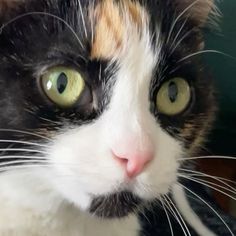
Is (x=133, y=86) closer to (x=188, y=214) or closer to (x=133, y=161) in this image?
(x=133, y=161)

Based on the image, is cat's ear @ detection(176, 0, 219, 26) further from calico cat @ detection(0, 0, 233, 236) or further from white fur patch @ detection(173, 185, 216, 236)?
white fur patch @ detection(173, 185, 216, 236)

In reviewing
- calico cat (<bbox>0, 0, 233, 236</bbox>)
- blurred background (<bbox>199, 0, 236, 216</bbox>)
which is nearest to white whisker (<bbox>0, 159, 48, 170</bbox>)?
A: calico cat (<bbox>0, 0, 233, 236</bbox>)

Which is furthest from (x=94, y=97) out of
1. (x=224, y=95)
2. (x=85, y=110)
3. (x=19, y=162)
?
(x=224, y=95)

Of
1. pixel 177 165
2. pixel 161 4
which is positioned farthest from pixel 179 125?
pixel 161 4

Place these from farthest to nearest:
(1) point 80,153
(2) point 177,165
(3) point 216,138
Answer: (3) point 216,138 < (2) point 177,165 < (1) point 80,153

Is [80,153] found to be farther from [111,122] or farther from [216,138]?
[216,138]

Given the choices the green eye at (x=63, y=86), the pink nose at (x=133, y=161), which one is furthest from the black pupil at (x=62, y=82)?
the pink nose at (x=133, y=161)
